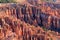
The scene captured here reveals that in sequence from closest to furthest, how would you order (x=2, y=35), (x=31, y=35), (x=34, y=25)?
1. (x=2, y=35)
2. (x=31, y=35)
3. (x=34, y=25)

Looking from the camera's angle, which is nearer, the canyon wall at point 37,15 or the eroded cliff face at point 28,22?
the eroded cliff face at point 28,22

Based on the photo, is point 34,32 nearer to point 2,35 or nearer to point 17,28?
point 17,28

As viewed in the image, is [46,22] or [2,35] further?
[46,22]

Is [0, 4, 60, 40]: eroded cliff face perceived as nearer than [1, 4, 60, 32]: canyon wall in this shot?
Yes

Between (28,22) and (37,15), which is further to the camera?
(37,15)

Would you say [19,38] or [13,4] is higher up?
[13,4]

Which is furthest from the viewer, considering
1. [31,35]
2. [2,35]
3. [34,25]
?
[34,25]

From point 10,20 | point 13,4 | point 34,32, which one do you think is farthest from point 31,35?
point 13,4
